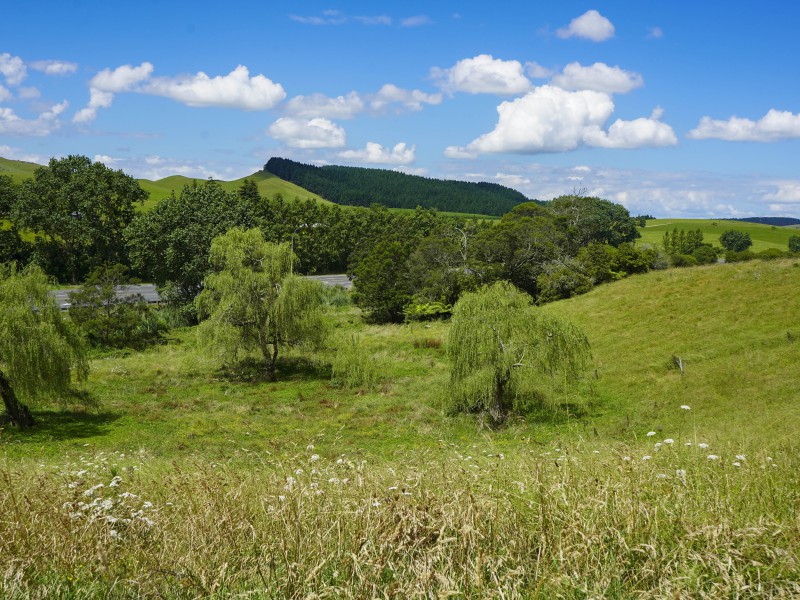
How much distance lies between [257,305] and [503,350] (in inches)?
623

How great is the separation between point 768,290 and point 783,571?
38030 mm

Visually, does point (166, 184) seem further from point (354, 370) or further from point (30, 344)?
point (30, 344)

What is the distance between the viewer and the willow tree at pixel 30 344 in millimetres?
21062

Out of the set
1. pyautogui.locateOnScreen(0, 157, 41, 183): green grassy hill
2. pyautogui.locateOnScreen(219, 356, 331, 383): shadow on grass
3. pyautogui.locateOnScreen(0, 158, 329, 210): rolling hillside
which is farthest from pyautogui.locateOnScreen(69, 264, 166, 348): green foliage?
pyautogui.locateOnScreen(0, 157, 41, 183): green grassy hill

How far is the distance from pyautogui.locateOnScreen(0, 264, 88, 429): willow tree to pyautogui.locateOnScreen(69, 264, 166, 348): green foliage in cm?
1803

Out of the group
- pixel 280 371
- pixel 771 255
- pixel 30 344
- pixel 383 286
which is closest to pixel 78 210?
pixel 383 286

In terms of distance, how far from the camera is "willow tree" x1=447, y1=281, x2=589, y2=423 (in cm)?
2264

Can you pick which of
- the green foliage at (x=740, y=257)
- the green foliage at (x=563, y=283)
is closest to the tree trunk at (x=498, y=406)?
the green foliage at (x=563, y=283)

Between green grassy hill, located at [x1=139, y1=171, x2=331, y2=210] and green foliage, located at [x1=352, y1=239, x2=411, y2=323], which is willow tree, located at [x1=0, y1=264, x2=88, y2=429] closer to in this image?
green foliage, located at [x1=352, y1=239, x2=411, y2=323]

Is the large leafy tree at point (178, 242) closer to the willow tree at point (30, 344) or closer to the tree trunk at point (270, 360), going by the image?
the tree trunk at point (270, 360)

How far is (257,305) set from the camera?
108 feet

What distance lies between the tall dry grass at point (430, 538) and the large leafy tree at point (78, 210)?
67968 millimetres

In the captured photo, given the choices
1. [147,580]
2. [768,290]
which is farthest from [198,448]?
[768,290]

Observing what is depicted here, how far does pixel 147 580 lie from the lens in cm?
367
